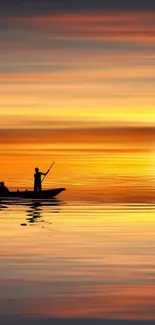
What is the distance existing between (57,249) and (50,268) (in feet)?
12.3

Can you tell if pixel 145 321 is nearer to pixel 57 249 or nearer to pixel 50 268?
pixel 50 268

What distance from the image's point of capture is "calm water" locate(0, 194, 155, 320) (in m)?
20.4

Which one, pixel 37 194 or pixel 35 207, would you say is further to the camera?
pixel 37 194

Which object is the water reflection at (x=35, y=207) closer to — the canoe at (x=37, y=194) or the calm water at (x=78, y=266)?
the calm water at (x=78, y=266)

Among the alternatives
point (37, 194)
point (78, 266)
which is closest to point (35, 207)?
point (37, 194)

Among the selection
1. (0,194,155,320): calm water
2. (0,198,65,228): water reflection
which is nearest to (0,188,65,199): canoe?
(0,198,65,228): water reflection

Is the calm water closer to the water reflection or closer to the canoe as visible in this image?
the water reflection

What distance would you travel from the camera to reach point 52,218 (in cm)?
4003

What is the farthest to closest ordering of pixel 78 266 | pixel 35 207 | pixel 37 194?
pixel 37 194 < pixel 35 207 < pixel 78 266

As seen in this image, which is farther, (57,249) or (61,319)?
(57,249)

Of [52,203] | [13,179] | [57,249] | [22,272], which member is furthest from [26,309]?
[13,179]

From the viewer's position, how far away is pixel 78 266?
25.3 metres

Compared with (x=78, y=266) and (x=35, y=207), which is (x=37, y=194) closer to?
(x=35, y=207)

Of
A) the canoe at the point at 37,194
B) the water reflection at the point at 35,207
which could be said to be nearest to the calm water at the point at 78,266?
the water reflection at the point at 35,207
